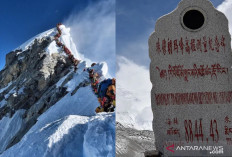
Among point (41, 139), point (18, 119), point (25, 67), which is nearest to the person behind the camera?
point (41, 139)

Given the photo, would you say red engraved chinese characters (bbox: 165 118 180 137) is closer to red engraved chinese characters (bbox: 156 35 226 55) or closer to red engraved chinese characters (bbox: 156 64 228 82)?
red engraved chinese characters (bbox: 156 64 228 82)

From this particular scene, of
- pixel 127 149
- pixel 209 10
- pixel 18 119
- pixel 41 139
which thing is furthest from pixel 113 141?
pixel 18 119

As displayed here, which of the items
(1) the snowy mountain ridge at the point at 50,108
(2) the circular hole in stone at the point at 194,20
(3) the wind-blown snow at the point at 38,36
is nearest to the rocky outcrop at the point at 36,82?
(1) the snowy mountain ridge at the point at 50,108

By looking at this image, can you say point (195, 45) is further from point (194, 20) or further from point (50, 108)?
point (50, 108)

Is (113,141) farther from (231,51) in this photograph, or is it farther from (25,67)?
(25,67)

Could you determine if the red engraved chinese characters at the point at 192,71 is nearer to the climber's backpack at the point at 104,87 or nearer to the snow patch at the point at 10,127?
the climber's backpack at the point at 104,87

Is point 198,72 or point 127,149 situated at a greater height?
point 198,72

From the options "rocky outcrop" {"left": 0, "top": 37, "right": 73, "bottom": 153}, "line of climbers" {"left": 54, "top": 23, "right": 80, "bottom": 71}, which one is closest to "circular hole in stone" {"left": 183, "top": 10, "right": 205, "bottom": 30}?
"rocky outcrop" {"left": 0, "top": 37, "right": 73, "bottom": 153}
